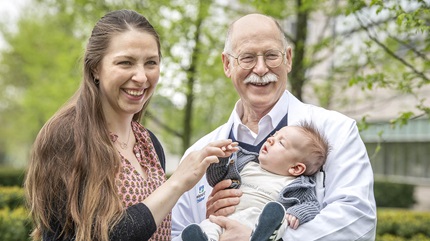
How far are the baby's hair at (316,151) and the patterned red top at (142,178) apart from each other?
0.79 m

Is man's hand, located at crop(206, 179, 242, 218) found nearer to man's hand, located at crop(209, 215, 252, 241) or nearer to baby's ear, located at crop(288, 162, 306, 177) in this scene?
man's hand, located at crop(209, 215, 252, 241)

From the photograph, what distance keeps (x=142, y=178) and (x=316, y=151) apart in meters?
0.89

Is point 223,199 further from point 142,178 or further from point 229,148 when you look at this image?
point 142,178

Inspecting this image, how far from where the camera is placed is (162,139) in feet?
47.0

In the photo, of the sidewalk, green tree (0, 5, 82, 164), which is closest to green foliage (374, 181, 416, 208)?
the sidewalk

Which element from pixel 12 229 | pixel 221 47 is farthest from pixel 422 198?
pixel 12 229

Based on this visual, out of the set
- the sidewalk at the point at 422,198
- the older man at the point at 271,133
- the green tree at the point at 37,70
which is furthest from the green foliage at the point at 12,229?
the sidewalk at the point at 422,198

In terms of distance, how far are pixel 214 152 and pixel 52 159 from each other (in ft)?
2.48

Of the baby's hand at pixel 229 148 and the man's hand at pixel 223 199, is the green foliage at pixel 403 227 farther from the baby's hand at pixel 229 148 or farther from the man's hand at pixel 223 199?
the baby's hand at pixel 229 148

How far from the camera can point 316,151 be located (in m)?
3.09

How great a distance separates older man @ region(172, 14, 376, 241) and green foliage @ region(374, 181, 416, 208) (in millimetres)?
17478

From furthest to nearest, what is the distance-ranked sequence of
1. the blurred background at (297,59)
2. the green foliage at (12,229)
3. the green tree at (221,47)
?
the green tree at (221,47)
the green foliage at (12,229)
the blurred background at (297,59)

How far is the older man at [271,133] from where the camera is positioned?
9.64 ft

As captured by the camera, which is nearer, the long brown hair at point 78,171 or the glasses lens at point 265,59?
the long brown hair at point 78,171
